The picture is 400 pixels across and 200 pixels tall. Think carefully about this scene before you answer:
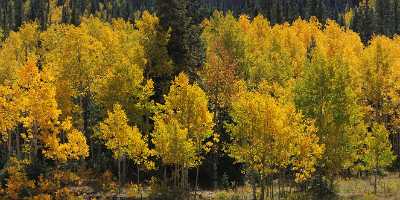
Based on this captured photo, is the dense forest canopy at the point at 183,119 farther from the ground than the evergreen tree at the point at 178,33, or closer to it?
closer to it

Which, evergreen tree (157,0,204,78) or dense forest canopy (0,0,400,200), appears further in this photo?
evergreen tree (157,0,204,78)

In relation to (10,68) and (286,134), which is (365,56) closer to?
(286,134)

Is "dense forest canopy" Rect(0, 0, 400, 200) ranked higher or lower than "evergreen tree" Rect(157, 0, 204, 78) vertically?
lower

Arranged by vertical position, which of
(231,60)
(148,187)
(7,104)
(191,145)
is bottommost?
(148,187)

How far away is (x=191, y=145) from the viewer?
40000 millimetres

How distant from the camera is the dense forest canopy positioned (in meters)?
40.6

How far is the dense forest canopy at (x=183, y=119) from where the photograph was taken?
40.6 m

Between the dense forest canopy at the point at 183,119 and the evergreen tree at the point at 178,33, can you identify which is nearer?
the dense forest canopy at the point at 183,119

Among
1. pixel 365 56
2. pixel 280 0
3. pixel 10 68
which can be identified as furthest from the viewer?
pixel 280 0

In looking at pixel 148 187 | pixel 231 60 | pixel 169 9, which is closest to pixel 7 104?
pixel 148 187

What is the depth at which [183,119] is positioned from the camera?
42531mm

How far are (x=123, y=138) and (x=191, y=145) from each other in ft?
17.2

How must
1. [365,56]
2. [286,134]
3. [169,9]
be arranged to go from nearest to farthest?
[286,134] → [169,9] → [365,56]

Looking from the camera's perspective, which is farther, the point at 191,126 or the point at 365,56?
the point at 365,56
